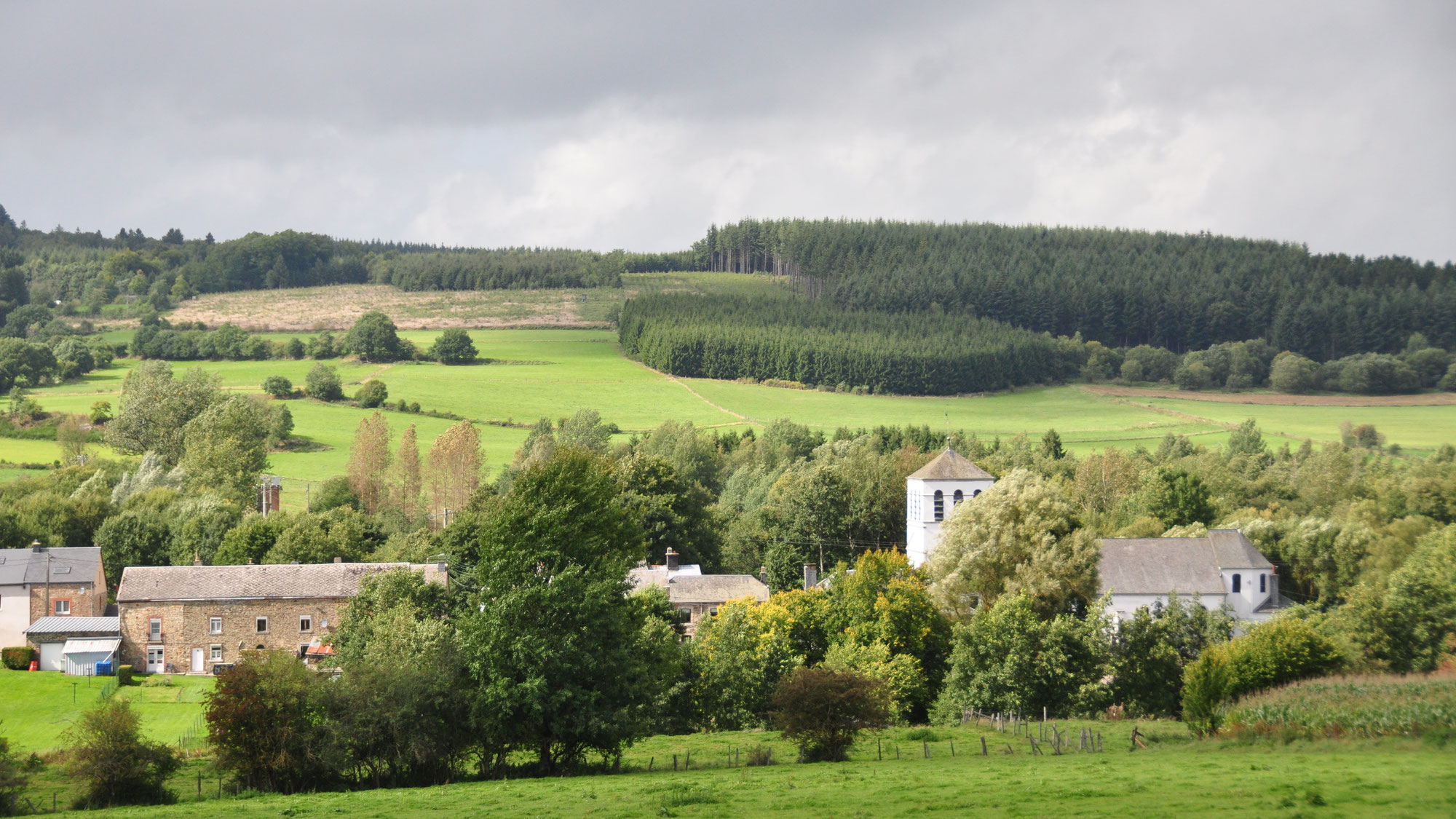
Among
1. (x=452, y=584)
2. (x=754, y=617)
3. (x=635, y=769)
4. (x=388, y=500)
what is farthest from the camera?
(x=388, y=500)

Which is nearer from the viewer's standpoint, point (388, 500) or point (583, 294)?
point (388, 500)

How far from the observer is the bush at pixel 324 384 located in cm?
12000

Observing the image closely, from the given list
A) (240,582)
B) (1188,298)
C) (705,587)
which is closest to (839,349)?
(1188,298)

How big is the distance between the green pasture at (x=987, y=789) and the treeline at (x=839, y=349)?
109366mm

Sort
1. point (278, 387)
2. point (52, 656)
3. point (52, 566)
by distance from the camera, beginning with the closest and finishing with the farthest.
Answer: point (52, 656) < point (52, 566) < point (278, 387)

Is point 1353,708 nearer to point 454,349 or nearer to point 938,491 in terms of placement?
point 938,491

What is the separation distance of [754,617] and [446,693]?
1722 cm

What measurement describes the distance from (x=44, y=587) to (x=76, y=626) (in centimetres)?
502

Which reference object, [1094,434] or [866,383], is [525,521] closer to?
[1094,434]

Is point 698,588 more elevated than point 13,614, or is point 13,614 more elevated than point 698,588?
point 698,588

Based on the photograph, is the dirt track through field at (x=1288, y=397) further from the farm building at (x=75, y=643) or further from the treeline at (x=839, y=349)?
the farm building at (x=75, y=643)

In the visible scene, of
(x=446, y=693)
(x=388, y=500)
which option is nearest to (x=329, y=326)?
(x=388, y=500)

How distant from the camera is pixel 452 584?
55906mm

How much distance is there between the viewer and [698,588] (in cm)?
6525
